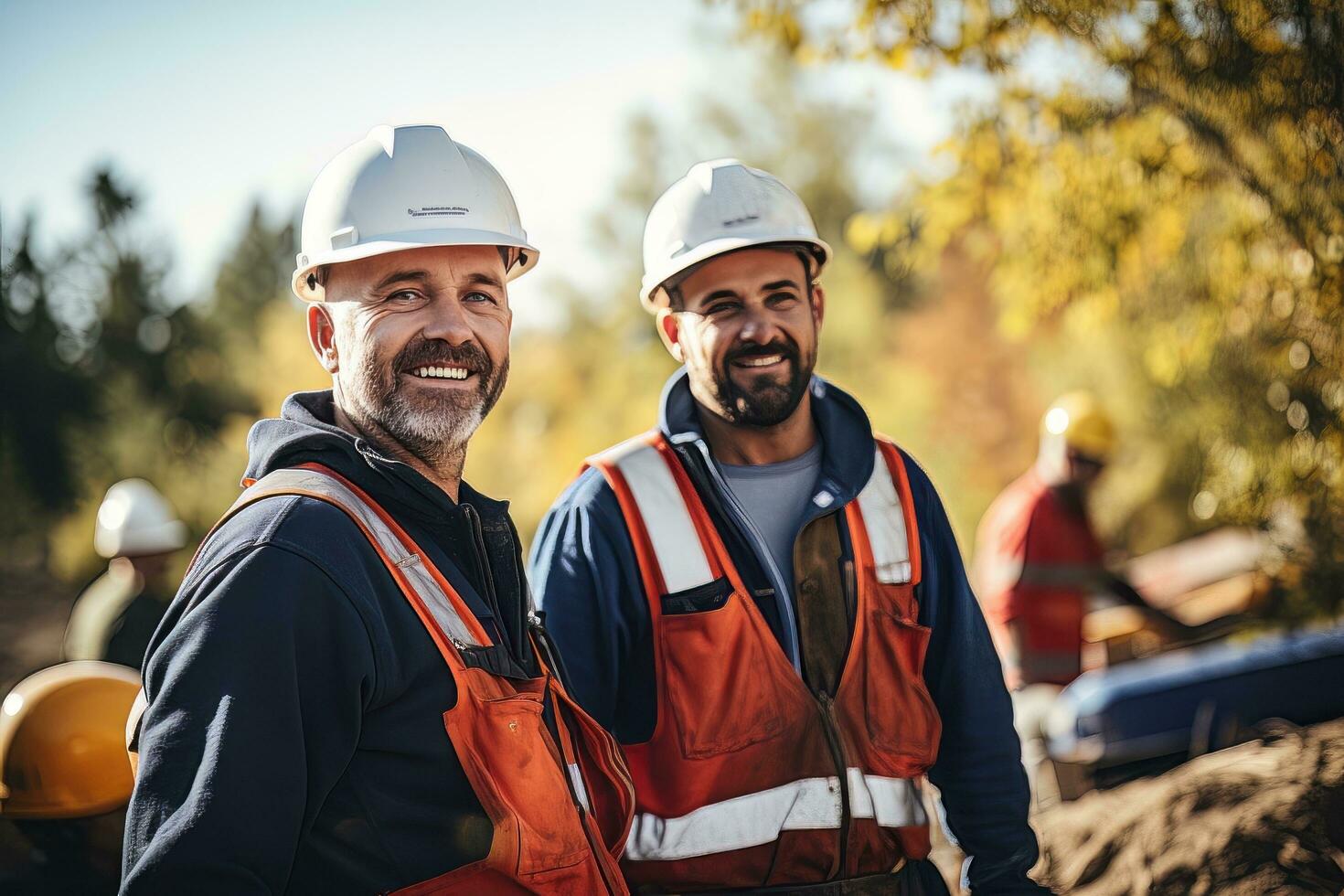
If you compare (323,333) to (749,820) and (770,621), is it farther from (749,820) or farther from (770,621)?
(749,820)

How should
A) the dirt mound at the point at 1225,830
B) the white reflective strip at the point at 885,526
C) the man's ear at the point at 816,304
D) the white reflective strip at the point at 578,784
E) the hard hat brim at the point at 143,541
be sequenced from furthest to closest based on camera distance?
the hard hat brim at the point at 143,541 → the dirt mound at the point at 1225,830 → the man's ear at the point at 816,304 → the white reflective strip at the point at 885,526 → the white reflective strip at the point at 578,784

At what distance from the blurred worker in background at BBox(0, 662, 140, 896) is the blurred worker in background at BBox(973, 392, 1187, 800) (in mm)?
4388

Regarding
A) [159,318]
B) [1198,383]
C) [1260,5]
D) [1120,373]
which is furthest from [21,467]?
[1260,5]

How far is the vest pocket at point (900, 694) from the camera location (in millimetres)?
2971

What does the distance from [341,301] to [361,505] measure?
55 cm

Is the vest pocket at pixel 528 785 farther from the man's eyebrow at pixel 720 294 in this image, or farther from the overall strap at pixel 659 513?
the man's eyebrow at pixel 720 294

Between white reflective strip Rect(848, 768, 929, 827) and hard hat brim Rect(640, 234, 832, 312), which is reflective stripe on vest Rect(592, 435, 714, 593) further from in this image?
white reflective strip Rect(848, 768, 929, 827)

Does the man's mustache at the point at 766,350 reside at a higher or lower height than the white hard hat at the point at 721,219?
lower

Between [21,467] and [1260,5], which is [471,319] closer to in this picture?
[1260,5]

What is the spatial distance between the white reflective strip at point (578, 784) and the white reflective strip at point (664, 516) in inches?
28.6

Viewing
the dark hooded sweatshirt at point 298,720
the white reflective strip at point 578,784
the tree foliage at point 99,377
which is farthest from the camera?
the tree foliage at point 99,377

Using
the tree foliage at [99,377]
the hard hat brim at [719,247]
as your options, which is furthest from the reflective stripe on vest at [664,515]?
the tree foliage at [99,377]

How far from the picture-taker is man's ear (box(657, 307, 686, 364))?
11.5 ft

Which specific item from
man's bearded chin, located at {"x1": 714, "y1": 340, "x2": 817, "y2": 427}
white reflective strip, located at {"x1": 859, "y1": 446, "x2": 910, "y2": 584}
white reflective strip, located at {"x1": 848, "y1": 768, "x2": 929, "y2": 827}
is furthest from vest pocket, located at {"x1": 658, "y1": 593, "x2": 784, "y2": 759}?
man's bearded chin, located at {"x1": 714, "y1": 340, "x2": 817, "y2": 427}
